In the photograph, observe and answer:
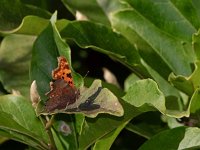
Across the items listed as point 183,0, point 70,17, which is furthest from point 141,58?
point 70,17

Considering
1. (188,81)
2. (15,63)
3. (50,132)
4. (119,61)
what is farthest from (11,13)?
(188,81)

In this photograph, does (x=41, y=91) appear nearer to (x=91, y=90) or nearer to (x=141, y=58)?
(x=91, y=90)

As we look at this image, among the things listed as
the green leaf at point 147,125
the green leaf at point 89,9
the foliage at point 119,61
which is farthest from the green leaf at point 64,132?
the green leaf at point 89,9

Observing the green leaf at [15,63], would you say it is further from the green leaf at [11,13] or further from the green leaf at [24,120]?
the green leaf at [24,120]

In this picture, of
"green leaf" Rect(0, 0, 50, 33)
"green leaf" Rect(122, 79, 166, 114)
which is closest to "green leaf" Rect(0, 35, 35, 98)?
"green leaf" Rect(0, 0, 50, 33)

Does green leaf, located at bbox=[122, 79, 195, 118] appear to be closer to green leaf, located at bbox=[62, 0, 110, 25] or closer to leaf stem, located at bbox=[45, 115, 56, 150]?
leaf stem, located at bbox=[45, 115, 56, 150]

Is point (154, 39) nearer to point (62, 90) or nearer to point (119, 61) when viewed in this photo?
point (119, 61)
